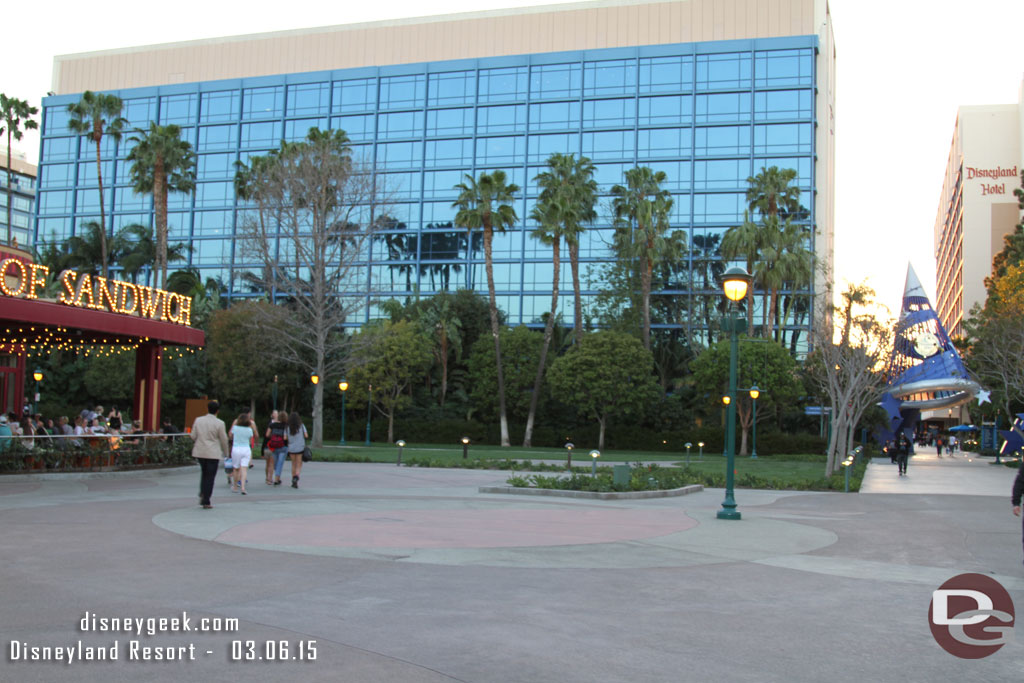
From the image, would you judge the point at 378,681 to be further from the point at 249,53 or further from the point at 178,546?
the point at 249,53

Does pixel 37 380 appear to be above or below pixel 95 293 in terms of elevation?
below

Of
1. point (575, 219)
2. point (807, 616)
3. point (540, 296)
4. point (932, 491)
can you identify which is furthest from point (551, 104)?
point (807, 616)

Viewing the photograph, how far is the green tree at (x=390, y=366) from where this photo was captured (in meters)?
57.6

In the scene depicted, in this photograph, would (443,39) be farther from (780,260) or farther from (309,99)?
(780,260)

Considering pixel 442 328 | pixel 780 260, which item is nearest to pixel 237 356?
pixel 442 328

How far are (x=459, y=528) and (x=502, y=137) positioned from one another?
66.7 meters

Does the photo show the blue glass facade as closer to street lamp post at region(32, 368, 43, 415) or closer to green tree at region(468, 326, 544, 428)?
green tree at region(468, 326, 544, 428)

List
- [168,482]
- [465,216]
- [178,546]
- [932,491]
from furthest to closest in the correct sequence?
[465,216], [932,491], [168,482], [178,546]

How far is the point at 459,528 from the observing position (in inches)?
527

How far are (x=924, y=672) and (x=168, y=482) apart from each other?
18.8m

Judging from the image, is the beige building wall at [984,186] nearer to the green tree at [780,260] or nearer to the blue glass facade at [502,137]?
the blue glass facade at [502,137]

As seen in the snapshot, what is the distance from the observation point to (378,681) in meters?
5.54

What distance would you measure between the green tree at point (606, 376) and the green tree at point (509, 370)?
3.80 m

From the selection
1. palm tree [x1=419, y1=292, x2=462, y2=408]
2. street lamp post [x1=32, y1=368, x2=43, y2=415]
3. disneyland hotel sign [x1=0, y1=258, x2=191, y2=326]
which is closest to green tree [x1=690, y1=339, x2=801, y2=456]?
palm tree [x1=419, y1=292, x2=462, y2=408]
